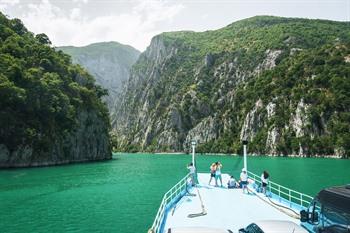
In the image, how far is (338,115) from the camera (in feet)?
483

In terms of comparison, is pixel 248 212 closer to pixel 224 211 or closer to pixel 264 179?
pixel 224 211

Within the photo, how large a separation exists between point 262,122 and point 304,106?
2919cm

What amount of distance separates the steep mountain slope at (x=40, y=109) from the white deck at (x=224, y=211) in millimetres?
69155

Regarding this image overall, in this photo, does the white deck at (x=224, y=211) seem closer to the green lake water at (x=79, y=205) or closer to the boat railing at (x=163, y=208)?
the boat railing at (x=163, y=208)

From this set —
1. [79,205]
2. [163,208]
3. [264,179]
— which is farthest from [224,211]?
[79,205]

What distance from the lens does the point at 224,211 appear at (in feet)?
71.7

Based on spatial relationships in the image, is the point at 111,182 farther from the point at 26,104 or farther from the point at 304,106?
the point at 304,106

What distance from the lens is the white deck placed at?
1900 centimetres

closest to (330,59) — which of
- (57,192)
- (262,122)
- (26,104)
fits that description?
(262,122)

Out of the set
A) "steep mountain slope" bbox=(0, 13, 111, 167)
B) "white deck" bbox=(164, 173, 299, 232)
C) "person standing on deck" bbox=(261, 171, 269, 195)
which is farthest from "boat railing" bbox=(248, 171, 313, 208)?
"steep mountain slope" bbox=(0, 13, 111, 167)

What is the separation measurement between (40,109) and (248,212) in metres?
83.0

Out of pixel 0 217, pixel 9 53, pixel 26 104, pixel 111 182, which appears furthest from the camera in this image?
pixel 9 53

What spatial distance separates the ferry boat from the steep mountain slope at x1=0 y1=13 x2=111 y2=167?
6356 centimetres

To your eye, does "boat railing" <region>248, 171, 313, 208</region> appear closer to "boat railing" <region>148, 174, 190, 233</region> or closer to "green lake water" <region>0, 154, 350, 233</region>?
"green lake water" <region>0, 154, 350, 233</region>
